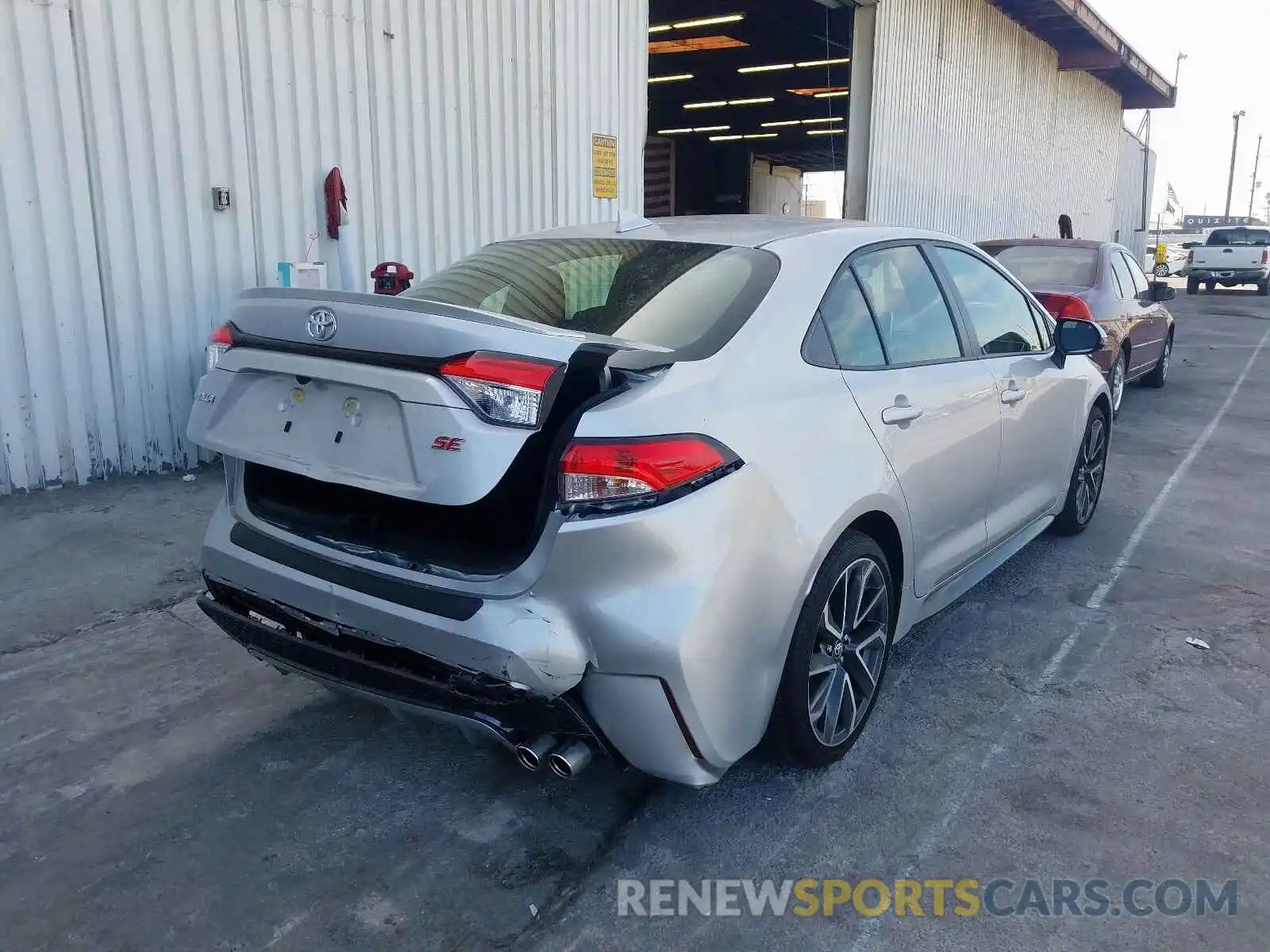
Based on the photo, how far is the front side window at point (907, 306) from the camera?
350 centimetres

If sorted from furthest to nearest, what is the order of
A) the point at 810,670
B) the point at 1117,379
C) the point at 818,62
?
the point at 818,62, the point at 1117,379, the point at 810,670

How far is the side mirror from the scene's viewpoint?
4691 mm

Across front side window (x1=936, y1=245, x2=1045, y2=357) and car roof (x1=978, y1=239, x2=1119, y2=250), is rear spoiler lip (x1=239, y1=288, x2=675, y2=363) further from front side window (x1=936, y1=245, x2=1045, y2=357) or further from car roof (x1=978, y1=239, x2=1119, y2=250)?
car roof (x1=978, y1=239, x2=1119, y2=250)

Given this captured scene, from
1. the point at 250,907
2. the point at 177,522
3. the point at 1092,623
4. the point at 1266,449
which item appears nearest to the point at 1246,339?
the point at 1266,449

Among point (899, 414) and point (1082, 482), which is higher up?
point (899, 414)

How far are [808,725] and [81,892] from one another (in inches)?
78.1

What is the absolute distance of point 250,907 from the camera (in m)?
2.55

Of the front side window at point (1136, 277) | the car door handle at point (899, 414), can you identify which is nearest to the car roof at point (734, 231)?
the car door handle at point (899, 414)

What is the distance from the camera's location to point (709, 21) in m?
16.2

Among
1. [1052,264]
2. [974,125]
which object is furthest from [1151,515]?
[974,125]

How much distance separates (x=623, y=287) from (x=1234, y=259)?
32326 millimetres

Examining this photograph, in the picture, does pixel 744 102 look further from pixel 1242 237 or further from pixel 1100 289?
pixel 1242 237

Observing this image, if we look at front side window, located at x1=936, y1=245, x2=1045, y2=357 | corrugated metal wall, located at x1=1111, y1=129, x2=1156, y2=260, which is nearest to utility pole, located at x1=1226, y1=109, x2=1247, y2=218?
corrugated metal wall, located at x1=1111, y1=129, x2=1156, y2=260

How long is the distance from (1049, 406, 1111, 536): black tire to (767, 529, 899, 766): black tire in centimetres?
256
